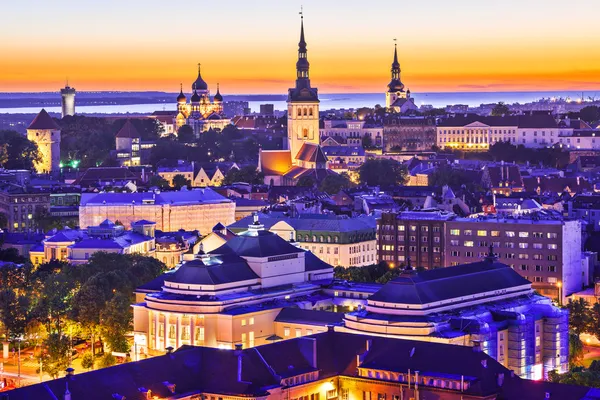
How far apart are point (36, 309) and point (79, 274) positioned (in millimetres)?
10166

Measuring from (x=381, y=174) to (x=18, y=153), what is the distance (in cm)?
4188

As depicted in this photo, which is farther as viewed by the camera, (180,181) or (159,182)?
(180,181)

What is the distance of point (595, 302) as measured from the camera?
91.6 m

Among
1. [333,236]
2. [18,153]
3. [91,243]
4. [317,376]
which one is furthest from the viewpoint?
[18,153]

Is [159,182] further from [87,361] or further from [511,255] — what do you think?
[87,361]

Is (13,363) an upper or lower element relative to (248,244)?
lower

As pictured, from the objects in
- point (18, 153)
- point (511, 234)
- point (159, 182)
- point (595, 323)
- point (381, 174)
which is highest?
point (18, 153)

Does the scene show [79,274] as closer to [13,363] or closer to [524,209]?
[13,363]

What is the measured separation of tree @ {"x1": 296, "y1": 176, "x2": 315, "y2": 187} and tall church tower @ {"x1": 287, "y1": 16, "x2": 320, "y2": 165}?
1648 cm

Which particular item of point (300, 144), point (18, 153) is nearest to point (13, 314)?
point (300, 144)

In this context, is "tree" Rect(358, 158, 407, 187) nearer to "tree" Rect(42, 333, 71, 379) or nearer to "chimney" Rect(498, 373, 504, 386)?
"tree" Rect(42, 333, 71, 379)

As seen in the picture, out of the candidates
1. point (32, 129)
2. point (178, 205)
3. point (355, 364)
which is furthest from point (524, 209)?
point (32, 129)

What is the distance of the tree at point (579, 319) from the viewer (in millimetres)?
83375

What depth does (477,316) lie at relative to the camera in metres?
70.5
